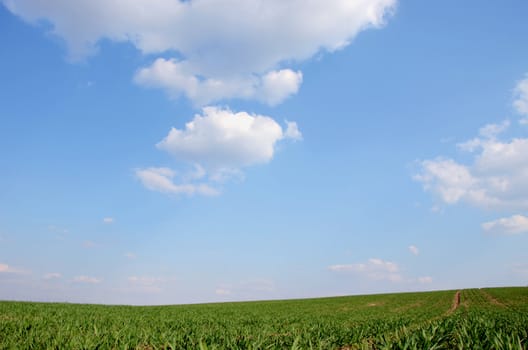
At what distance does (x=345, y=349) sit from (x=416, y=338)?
166cm

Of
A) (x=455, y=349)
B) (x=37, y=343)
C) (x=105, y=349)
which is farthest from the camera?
(x=37, y=343)

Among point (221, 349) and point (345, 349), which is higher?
point (221, 349)

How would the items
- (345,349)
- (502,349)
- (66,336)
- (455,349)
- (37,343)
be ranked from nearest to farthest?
(502,349) → (455,349) → (345,349) → (37,343) → (66,336)

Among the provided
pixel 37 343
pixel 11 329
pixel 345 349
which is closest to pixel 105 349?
pixel 37 343

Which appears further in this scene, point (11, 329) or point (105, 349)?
point (11, 329)

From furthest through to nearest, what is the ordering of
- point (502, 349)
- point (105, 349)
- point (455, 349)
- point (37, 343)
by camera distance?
point (37, 343) → point (105, 349) → point (455, 349) → point (502, 349)

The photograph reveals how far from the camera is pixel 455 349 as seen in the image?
7641mm

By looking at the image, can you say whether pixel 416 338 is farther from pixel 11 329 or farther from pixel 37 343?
pixel 11 329

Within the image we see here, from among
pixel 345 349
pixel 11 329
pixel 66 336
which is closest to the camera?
pixel 345 349

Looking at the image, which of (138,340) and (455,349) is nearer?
(455,349)

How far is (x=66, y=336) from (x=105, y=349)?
3.32 m

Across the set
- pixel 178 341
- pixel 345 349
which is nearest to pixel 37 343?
pixel 178 341

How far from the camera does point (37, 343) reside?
9688mm

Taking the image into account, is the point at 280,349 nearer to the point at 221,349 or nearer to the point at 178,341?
the point at 221,349
